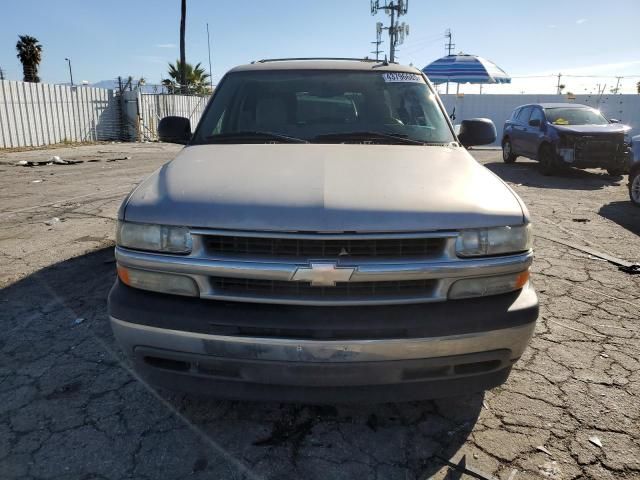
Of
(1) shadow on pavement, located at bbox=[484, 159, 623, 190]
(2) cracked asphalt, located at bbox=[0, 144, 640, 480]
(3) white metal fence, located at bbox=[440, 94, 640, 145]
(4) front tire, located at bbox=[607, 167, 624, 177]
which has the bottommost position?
(2) cracked asphalt, located at bbox=[0, 144, 640, 480]

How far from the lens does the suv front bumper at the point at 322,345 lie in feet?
6.50

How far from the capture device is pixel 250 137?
318cm

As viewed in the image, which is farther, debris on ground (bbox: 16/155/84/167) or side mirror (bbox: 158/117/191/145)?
debris on ground (bbox: 16/155/84/167)

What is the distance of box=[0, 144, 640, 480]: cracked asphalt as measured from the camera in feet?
7.18

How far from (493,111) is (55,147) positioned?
1987 centimetres

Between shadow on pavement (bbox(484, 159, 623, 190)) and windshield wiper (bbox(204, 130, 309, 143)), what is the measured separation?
849cm

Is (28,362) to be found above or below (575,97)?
below

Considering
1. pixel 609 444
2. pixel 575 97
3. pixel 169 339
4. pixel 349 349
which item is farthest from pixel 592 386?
pixel 575 97

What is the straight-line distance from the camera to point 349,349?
1973 mm

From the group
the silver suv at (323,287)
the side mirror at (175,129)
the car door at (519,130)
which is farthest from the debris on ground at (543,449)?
the car door at (519,130)

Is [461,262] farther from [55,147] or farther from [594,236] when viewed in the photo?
[55,147]

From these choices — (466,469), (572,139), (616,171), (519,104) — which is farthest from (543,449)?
(519,104)

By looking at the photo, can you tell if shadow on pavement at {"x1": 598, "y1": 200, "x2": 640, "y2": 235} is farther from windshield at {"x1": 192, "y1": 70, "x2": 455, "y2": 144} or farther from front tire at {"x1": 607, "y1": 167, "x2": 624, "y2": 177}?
windshield at {"x1": 192, "y1": 70, "x2": 455, "y2": 144}

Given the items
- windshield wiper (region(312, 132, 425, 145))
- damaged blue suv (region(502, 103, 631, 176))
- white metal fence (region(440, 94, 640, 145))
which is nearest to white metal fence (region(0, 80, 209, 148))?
damaged blue suv (region(502, 103, 631, 176))
